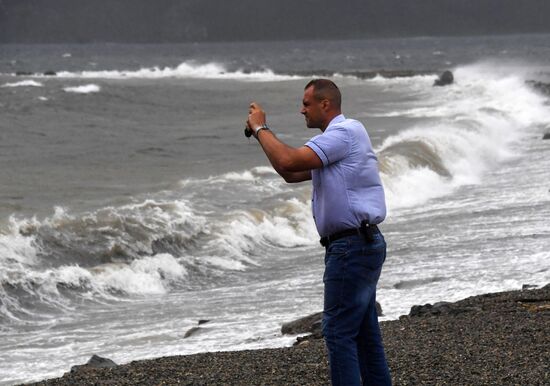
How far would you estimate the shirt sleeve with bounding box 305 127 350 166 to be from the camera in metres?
5.83

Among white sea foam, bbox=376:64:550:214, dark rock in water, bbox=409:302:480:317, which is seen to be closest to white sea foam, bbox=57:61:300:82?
white sea foam, bbox=376:64:550:214

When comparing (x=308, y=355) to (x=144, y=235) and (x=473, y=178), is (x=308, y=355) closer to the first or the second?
(x=144, y=235)

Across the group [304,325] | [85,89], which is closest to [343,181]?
[304,325]

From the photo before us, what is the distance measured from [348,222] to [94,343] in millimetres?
5445

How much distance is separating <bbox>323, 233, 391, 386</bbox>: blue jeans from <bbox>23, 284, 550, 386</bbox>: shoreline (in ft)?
4.15

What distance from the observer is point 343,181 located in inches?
232

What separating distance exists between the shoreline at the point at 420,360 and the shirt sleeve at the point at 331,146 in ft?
6.45

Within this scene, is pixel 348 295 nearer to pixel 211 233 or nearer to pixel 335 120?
pixel 335 120

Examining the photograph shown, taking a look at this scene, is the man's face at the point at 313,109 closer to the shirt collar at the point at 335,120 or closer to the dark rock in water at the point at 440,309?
the shirt collar at the point at 335,120

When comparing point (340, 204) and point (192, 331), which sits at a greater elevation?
point (340, 204)

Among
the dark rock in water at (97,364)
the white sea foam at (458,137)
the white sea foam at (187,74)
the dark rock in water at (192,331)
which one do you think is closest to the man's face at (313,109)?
the dark rock in water at (97,364)

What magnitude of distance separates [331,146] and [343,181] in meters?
0.20

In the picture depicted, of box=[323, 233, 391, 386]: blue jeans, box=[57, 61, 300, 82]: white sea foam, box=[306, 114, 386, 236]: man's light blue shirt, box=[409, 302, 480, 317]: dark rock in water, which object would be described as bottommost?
box=[409, 302, 480, 317]: dark rock in water

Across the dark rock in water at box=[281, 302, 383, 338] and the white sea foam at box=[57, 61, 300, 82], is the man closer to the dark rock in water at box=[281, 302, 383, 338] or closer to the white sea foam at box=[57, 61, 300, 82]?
the dark rock in water at box=[281, 302, 383, 338]
